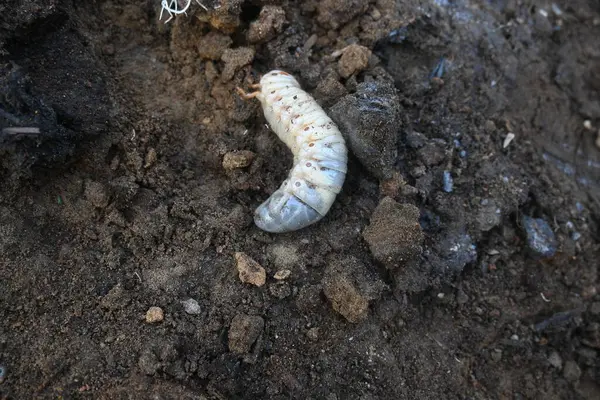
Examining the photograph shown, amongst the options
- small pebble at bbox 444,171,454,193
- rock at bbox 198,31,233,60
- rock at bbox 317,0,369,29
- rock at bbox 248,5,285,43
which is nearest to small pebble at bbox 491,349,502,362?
small pebble at bbox 444,171,454,193

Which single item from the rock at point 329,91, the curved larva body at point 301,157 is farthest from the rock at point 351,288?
the rock at point 329,91

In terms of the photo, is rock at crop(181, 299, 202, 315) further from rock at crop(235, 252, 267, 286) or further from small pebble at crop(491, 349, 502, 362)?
small pebble at crop(491, 349, 502, 362)

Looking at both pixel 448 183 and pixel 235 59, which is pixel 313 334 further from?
pixel 235 59

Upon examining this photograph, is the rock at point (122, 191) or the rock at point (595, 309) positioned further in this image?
the rock at point (595, 309)

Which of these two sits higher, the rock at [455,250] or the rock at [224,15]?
the rock at [224,15]

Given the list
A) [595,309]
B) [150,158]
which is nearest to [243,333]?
[150,158]

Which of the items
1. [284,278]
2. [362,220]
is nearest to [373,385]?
[284,278]

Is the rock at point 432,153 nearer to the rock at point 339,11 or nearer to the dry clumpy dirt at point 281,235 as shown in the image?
the dry clumpy dirt at point 281,235

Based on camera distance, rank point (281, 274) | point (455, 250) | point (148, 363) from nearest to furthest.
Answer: point (148, 363)
point (281, 274)
point (455, 250)
